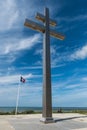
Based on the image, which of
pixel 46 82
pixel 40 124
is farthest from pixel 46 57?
pixel 40 124

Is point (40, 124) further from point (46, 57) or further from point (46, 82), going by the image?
point (46, 57)

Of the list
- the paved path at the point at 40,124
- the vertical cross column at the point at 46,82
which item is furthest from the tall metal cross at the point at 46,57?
the paved path at the point at 40,124

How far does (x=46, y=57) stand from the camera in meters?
13.5

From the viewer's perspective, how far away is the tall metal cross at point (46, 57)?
42.1ft

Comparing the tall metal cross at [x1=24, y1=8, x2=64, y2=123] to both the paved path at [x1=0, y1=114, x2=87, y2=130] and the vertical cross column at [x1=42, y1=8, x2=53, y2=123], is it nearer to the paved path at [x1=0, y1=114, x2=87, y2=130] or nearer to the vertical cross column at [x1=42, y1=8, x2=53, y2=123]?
the vertical cross column at [x1=42, y1=8, x2=53, y2=123]

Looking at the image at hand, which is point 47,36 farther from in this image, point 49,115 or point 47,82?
point 49,115

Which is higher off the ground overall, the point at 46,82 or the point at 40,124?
the point at 46,82

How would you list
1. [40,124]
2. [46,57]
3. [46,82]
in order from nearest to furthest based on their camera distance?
1. [40,124]
2. [46,82]
3. [46,57]

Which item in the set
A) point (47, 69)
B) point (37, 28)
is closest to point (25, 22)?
point (37, 28)

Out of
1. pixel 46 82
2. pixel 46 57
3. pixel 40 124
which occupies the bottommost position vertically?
pixel 40 124

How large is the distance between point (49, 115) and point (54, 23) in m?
6.14

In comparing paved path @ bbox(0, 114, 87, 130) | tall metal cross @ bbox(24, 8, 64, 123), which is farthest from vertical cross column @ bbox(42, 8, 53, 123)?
paved path @ bbox(0, 114, 87, 130)

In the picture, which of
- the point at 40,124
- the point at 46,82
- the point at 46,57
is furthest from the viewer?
the point at 46,57

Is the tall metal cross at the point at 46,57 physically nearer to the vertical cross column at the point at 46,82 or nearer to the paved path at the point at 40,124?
the vertical cross column at the point at 46,82
